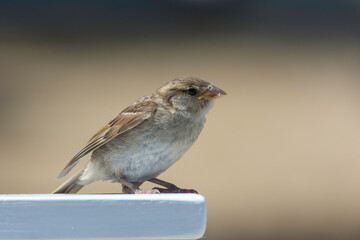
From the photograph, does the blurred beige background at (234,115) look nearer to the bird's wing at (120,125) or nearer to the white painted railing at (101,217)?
the bird's wing at (120,125)

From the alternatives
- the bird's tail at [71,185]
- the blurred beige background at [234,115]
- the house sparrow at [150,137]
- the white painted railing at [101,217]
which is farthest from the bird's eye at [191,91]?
the blurred beige background at [234,115]

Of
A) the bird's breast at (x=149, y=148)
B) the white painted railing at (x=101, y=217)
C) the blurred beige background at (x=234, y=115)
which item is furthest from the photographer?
the blurred beige background at (x=234, y=115)

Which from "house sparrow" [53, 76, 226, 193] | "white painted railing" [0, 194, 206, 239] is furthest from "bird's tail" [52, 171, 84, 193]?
"white painted railing" [0, 194, 206, 239]

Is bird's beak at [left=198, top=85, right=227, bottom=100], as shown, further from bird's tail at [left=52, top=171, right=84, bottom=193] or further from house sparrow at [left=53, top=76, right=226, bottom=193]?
bird's tail at [left=52, top=171, right=84, bottom=193]

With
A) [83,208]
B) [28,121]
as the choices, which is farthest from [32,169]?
[83,208]

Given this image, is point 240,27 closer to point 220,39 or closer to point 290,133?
point 220,39

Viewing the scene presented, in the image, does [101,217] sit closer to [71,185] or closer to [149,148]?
[149,148]

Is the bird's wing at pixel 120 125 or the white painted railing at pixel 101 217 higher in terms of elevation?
the bird's wing at pixel 120 125
